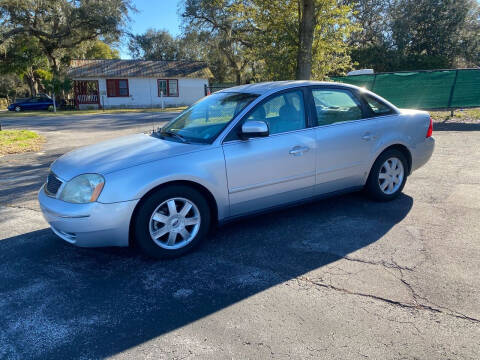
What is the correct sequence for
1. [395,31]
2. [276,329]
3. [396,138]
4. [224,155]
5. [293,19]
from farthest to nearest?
[395,31]
[293,19]
[396,138]
[224,155]
[276,329]

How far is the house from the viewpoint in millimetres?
33438

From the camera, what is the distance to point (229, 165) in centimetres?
384

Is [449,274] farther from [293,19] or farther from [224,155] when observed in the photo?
[293,19]

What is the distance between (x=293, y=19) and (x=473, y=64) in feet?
100

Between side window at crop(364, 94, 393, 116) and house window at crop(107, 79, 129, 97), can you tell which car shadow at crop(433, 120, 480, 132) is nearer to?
side window at crop(364, 94, 393, 116)

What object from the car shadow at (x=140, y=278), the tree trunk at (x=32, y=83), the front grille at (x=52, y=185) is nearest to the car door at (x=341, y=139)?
the car shadow at (x=140, y=278)

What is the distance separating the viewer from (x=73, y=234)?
3.50m

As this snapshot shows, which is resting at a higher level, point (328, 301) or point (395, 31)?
point (395, 31)

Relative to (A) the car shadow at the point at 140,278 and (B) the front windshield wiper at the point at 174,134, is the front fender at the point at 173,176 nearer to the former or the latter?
(B) the front windshield wiper at the point at 174,134

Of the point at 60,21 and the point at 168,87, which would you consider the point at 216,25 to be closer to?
the point at 168,87

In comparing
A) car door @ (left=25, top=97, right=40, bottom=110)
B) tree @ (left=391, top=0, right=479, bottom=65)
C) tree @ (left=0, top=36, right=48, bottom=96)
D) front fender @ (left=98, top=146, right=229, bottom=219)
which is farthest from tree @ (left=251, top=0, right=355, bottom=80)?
tree @ (left=0, top=36, right=48, bottom=96)

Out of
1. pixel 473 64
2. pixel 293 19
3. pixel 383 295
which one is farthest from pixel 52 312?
pixel 473 64

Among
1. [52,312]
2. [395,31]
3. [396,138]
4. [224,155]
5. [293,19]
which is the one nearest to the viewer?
[52,312]

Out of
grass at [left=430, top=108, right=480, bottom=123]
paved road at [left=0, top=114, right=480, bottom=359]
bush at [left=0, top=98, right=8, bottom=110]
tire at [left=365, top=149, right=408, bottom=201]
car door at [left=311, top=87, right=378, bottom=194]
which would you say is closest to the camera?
paved road at [left=0, top=114, right=480, bottom=359]
